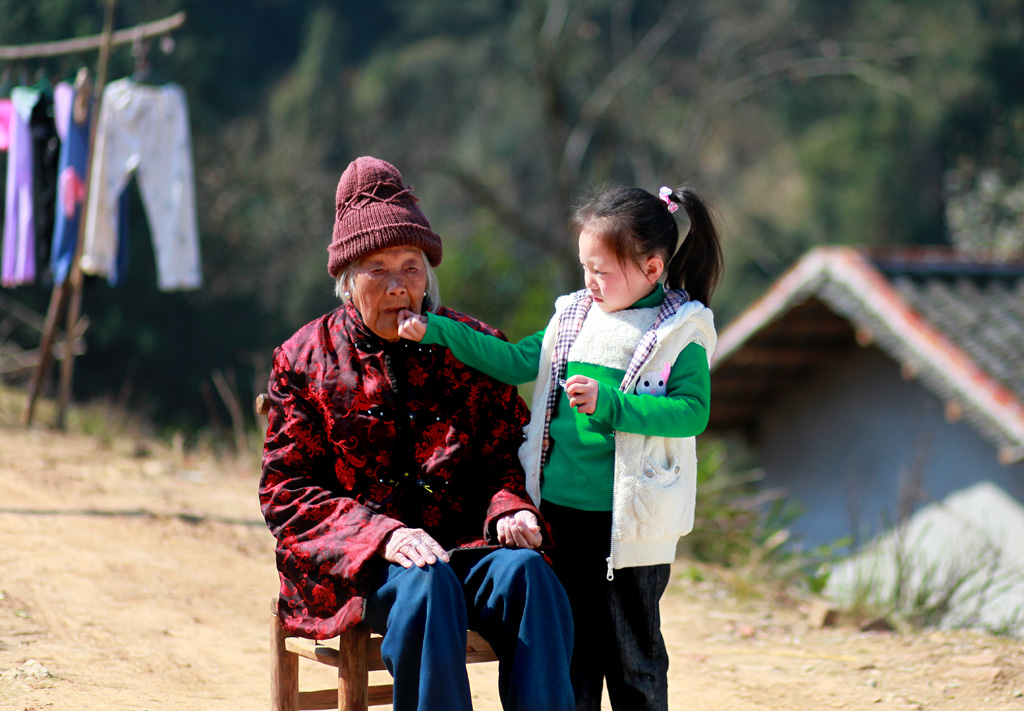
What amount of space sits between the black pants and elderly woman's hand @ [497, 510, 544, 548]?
18 centimetres

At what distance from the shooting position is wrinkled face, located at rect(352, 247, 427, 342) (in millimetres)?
2629

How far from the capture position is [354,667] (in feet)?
8.05

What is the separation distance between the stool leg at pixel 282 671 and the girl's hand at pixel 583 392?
0.92m

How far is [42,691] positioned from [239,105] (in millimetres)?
17540

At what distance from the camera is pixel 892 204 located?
24.6 metres

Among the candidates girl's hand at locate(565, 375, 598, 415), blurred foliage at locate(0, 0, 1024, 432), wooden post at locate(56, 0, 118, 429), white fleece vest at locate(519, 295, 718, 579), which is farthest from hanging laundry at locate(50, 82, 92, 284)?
girl's hand at locate(565, 375, 598, 415)

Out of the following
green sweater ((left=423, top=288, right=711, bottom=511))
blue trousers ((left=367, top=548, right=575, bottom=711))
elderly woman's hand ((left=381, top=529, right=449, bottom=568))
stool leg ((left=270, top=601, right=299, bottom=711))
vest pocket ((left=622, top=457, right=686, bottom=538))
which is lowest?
stool leg ((left=270, top=601, right=299, bottom=711))

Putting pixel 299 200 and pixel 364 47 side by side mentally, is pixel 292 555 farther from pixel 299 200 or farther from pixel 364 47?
pixel 364 47

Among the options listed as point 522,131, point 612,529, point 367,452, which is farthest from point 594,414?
point 522,131

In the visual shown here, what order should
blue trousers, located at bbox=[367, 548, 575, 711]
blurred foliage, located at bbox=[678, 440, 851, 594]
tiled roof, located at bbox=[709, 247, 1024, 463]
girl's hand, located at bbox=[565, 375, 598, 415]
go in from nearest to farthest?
blue trousers, located at bbox=[367, 548, 575, 711]
girl's hand, located at bbox=[565, 375, 598, 415]
blurred foliage, located at bbox=[678, 440, 851, 594]
tiled roof, located at bbox=[709, 247, 1024, 463]

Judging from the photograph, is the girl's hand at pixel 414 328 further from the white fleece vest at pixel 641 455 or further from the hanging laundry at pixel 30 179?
the hanging laundry at pixel 30 179

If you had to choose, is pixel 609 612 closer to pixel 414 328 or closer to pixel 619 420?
pixel 619 420

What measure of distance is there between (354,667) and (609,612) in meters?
0.64

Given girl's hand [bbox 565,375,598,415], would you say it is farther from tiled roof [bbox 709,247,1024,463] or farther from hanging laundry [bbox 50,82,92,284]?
hanging laundry [bbox 50,82,92,284]
